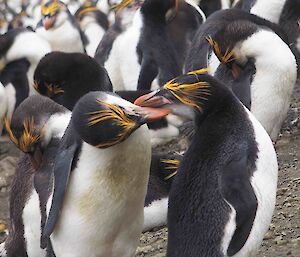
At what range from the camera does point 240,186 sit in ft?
11.1

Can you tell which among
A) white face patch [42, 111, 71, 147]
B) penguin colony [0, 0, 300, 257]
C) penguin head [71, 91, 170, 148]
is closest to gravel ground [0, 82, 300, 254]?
penguin colony [0, 0, 300, 257]

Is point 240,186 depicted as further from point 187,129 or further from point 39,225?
point 187,129

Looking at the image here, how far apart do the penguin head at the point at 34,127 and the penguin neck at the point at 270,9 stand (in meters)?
3.37

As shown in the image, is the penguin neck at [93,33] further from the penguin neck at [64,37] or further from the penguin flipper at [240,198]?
the penguin flipper at [240,198]

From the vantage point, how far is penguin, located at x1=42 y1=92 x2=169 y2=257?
3.41 metres

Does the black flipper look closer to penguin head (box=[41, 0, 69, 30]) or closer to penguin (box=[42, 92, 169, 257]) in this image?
penguin (box=[42, 92, 169, 257])

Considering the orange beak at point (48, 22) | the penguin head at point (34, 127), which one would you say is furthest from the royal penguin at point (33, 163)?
the orange beak at point (48, 22)

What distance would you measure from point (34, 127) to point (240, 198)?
4.20ft

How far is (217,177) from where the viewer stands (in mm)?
3486

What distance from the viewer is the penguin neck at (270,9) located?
7.17 metres

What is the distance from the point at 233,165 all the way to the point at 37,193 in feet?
3.88

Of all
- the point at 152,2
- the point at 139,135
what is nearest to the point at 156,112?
the point at 139,135

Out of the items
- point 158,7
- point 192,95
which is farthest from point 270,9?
point 192,95

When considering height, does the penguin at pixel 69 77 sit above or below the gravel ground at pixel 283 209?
above
